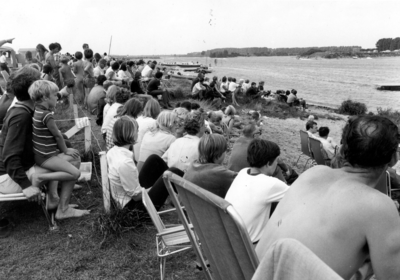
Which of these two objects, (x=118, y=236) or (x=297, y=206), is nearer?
(x=297, y=206)

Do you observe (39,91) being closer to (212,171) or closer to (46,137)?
(46,137)

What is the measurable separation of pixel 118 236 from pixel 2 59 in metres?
15.7

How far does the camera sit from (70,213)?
150 inches

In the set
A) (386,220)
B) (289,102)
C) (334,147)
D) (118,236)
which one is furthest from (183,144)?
(289,102)

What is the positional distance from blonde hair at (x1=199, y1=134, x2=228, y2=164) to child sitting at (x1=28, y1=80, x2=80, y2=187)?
1.40 m

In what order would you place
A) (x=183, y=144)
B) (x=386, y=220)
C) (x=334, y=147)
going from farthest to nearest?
1. (x=334, y=147)
2. (x=183, y=144)
3. (x=386, y=220)

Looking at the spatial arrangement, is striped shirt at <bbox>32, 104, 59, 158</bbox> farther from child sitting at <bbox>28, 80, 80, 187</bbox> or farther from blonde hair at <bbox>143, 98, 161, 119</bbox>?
blonde hair at <bbox>143, 98, 161, 119</bbox>

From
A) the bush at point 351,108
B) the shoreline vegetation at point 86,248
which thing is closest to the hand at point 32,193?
the shoreline vegetation at point 86,248

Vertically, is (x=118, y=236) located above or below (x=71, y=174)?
below

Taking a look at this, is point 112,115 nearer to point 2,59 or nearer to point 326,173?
point 326,173

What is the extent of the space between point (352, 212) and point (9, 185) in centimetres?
324

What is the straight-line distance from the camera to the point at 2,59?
16062 millimetres

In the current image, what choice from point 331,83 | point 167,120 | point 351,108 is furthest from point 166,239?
point 331,83

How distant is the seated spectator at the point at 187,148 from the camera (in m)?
3.99
